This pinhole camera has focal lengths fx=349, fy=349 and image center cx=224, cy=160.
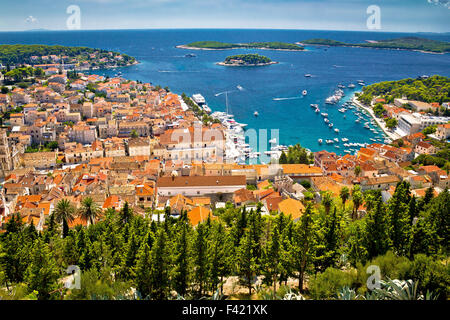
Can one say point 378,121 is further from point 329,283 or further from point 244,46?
point 244,46

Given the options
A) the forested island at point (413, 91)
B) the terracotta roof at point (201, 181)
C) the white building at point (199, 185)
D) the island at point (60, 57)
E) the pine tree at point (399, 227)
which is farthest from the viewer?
the island at point (60, 57)

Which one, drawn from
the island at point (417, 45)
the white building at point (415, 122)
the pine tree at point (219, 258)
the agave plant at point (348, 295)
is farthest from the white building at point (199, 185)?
the island at point (417, 45)

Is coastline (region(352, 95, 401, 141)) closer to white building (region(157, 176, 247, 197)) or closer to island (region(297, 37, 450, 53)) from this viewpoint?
white building (region(157, 176, 247, 197))

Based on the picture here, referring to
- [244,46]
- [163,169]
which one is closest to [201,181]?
[163,169]

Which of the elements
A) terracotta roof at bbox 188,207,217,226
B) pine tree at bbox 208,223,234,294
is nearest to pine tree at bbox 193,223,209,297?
pine tree at bbox 208,223,234,294

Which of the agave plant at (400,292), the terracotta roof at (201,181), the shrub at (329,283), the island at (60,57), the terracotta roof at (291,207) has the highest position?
the island at (60,57)

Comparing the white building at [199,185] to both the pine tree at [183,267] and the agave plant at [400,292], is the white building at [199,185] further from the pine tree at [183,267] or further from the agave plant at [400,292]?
the agave plant at [400,292]

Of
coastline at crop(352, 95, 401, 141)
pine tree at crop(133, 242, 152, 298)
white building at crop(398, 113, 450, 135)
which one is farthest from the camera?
coastline at crop(352, 95, 401, 141)

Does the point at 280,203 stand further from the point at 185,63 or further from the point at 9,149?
the point at 185,63

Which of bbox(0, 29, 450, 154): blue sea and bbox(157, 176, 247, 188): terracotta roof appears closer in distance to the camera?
bbox(157, 176, 247, 188): terracotta roof
